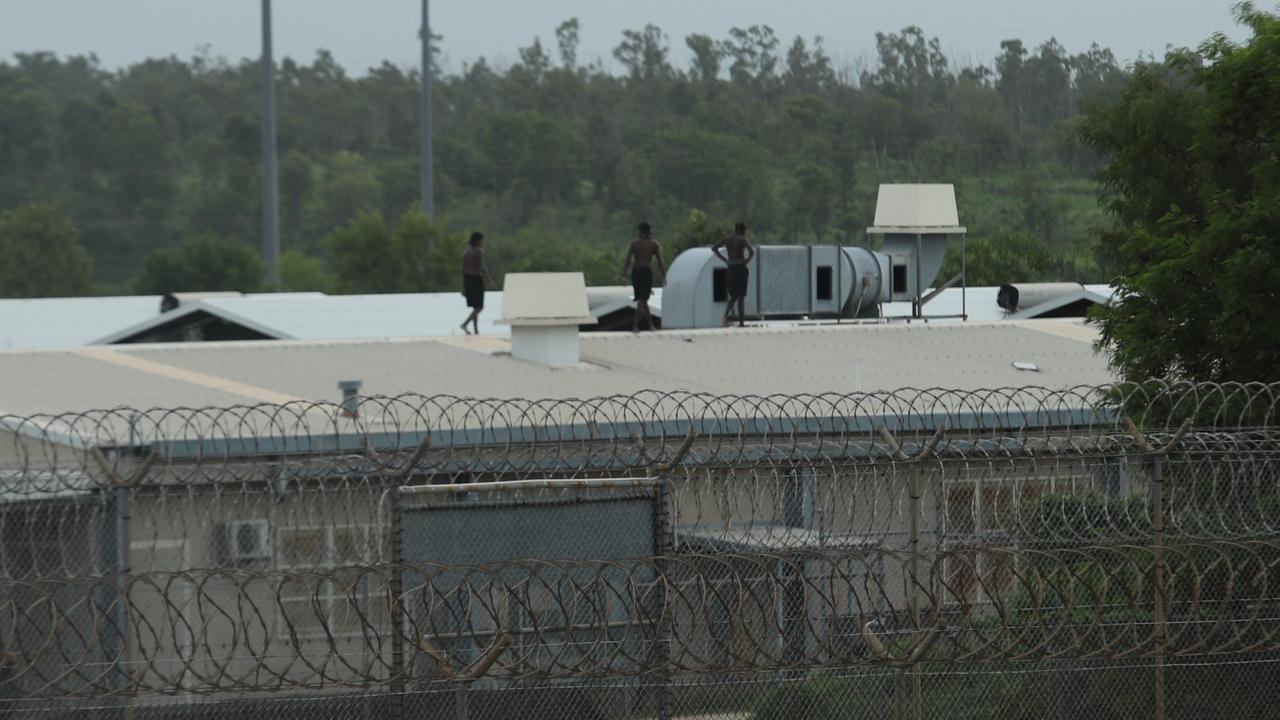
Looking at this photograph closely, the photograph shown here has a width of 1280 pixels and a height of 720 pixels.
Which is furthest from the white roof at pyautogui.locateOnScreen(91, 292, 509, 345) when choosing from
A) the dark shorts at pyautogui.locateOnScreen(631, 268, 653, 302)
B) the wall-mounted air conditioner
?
the wall-mounted air conditioner

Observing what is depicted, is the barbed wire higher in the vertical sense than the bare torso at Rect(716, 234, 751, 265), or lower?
lower

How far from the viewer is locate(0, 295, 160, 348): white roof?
30.9 m

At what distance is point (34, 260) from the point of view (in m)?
78.1

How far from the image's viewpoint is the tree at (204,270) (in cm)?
7350

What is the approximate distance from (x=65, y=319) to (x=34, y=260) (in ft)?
155

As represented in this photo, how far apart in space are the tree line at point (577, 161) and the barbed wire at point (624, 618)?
208 ft

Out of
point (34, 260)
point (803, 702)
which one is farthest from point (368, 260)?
point (803, 702)

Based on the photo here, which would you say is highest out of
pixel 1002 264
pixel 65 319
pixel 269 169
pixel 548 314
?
pixel 269 169

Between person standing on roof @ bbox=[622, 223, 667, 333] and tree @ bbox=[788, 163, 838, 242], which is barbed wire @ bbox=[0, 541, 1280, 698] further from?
tree @ bbox=[788, 163, 838, 242]

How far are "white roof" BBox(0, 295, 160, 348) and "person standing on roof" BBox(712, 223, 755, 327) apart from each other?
1029 centimetres

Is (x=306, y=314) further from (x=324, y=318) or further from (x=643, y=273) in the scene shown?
(x=643, y=273)

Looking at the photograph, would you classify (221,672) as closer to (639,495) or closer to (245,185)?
(639,495)

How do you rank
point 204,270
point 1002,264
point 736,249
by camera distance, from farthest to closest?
point 204,270, point 1002,264, point 736,249

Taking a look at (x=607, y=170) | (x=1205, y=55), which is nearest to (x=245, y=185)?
(x=607, y=170)
